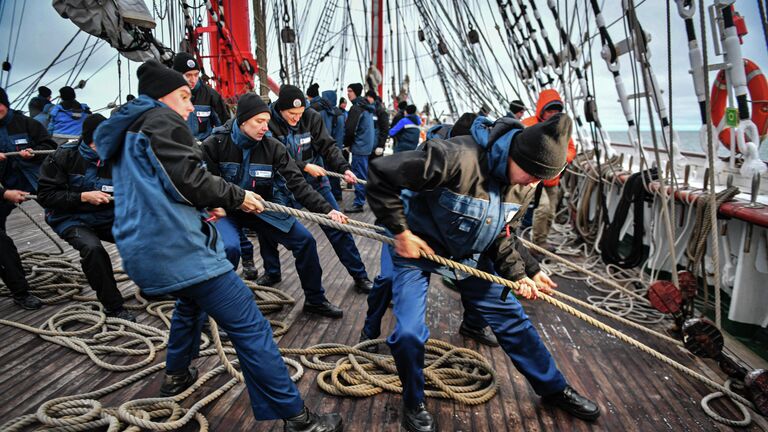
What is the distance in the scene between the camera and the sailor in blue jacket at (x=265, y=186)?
296 centimetres

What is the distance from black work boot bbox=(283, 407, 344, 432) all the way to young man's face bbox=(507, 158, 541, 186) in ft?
4.08

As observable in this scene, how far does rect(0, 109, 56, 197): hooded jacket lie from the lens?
385 cm

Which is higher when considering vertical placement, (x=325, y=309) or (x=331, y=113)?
(x=331, y=113)

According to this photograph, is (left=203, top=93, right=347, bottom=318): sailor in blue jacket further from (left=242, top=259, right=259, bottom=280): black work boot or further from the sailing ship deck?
(left=242, top=259, right=259, bottom=280): black work boot

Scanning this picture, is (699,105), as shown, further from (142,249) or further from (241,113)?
(142,249)

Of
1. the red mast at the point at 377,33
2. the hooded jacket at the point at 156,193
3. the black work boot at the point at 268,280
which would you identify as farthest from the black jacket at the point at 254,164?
the red mast at the point at 377,33

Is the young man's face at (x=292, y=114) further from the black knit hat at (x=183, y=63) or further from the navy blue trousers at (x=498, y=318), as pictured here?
the navy blue trousers at (x=498, y=318)

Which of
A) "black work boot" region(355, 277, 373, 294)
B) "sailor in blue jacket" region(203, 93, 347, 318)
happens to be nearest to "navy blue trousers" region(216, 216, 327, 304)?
"sailor in blue jacket" region(203, 93, 347, 318)

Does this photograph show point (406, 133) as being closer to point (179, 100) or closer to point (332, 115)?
point (332, 115)

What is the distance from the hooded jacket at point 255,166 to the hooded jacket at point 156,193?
1.21 meters

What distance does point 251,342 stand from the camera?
1.83m

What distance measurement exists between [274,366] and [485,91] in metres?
8.18

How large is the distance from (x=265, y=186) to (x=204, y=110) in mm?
2338

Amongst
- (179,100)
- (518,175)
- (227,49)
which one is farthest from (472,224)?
(227,49)
